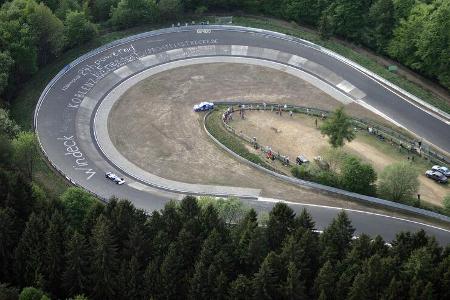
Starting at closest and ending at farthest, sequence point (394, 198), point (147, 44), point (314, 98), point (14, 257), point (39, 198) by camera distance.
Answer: point (14, 257)
point (39, 198)
point (394, 198)
point (314, 98)
point (147, 44)

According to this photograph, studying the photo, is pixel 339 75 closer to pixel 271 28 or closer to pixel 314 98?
pixel 314 98

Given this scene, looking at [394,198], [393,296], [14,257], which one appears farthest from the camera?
[394,198]

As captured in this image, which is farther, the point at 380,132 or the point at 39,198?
the point at 380,132

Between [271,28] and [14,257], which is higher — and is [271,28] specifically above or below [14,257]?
above

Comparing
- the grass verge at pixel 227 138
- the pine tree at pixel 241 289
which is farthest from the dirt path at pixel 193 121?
the pine tree at pixel 241 289

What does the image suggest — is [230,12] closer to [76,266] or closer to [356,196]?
[356,196]

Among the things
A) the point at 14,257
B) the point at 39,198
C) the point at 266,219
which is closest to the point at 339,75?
the point at 266,219

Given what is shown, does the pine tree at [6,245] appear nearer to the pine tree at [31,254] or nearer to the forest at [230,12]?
the pine tree at [31,254]
